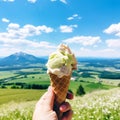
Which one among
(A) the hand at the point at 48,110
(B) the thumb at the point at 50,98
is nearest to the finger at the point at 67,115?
(A) the hand at the point at 48,110

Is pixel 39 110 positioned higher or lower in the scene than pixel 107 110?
higher

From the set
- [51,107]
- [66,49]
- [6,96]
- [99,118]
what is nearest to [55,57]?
[66,49]

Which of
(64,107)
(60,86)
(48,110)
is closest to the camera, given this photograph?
(48,110)

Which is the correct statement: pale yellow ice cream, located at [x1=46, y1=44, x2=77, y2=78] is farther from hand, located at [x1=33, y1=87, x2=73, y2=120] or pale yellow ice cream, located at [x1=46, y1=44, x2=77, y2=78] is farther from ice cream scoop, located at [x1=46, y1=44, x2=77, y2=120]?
hand, located at [x1=33, y1=87, x2=73, y2=120]

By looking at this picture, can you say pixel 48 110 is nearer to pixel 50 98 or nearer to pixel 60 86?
pixel 50 98

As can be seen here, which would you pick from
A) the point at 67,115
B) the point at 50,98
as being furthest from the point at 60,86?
the point at 67,115

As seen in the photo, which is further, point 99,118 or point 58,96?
point 99,118

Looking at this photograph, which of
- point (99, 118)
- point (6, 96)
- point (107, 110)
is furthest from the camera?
point (6, 96)

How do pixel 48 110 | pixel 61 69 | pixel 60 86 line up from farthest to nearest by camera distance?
pixel 60 86 < pixel 61 69 < pixel 48 110

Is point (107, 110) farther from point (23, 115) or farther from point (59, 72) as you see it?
point (59, 72)

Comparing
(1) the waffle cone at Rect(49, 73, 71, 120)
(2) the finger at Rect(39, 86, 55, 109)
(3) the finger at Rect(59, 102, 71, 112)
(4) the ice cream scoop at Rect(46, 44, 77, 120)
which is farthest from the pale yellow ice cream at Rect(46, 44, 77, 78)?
(3) the finger at Rect(59, 102, 71, 112)
